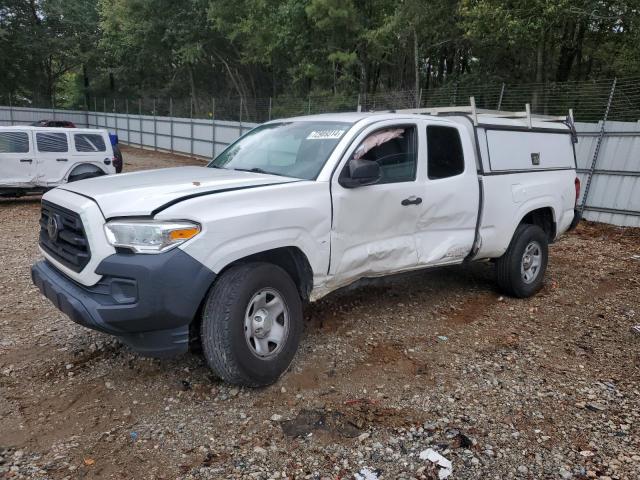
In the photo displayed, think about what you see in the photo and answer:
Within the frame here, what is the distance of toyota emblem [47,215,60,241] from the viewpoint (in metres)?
3.28

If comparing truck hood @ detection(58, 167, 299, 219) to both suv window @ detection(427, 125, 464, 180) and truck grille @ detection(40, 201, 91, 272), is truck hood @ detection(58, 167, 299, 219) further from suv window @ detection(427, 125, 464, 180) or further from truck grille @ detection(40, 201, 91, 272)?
suv window @ detection(427, 125, 464, 180)

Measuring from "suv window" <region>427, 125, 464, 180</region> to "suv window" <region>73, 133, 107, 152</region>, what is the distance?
9552 mm

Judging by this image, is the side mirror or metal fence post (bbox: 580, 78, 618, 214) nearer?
the side mirror

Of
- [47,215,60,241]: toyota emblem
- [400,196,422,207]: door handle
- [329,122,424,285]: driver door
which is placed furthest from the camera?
[400,196,422,207]: door handle

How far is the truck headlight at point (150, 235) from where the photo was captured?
9.25 feet

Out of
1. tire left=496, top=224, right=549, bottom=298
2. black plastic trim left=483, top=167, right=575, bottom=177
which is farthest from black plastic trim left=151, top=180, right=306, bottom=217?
tire left=496, top=224, right=549, bottom=298

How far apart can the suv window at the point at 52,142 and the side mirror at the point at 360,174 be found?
952 centimetres

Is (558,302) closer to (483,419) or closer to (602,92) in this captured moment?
(483,419)

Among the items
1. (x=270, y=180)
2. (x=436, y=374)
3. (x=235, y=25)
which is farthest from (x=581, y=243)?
(x=235, y=25)

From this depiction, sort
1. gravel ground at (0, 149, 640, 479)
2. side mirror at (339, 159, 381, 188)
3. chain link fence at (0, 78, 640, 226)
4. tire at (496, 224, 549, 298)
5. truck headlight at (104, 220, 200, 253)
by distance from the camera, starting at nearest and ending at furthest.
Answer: gravel ground at (0, 149, 640, 479)
truck headlight at (104, 220, 200, 253)
side mirror at (339, 159, 381, 188)
tire at (496, 224, 549, 298)
chain link fence at (0, 78, 640, 226)

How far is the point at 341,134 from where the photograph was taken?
3.88 m

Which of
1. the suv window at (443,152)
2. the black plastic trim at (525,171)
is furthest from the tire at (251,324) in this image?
the black plastic trim at (525,171)

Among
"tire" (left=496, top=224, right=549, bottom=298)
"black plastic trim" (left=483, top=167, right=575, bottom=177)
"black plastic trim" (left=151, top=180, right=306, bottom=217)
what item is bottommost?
"tire" (left=496, top=224, right=549, bottom=298)

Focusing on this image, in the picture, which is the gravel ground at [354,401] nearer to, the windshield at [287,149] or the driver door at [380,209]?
the driver door at [380,209]
